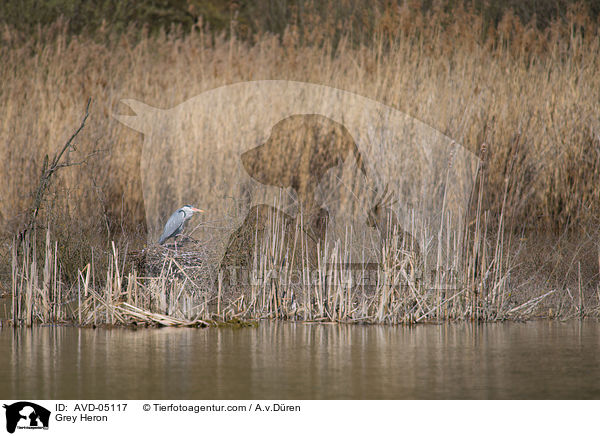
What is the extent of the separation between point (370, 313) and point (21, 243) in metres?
2.95

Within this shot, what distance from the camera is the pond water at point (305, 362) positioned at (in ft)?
15.9

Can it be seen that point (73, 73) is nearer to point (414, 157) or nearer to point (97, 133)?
point (97, 133)

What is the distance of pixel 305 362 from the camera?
557 centimetres

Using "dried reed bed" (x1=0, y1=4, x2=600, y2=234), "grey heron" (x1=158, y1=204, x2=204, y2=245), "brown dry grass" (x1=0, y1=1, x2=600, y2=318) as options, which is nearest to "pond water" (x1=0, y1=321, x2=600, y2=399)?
"grey heron" (x1=158, y1=204, x2=204, y2=245)

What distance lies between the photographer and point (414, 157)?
9.40m

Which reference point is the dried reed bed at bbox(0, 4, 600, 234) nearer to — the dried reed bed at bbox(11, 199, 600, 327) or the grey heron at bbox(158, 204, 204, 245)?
the grey heron at bbox(158, 204, 204, 245)

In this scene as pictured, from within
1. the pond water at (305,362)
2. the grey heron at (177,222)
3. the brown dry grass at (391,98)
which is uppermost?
the brown dry grass at (391,98)

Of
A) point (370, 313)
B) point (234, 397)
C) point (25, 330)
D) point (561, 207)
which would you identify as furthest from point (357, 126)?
point (234, 397)

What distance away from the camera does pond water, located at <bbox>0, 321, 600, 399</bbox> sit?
4859 mm
